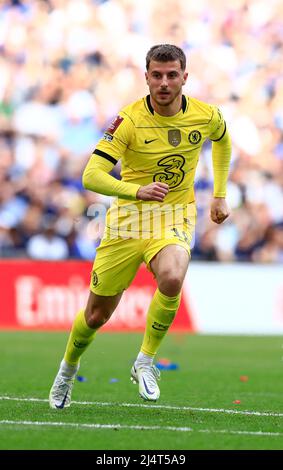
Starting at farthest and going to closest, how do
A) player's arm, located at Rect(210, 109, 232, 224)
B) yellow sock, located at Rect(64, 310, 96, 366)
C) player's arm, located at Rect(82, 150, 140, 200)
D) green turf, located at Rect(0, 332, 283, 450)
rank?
player's arm, located at Rect(210, 109, 232, 224)
yellow sock, located at Rect(64, 310, 96, 366)
player's arm, located at Rect(82, 150, 140, 200)
green turf, located at Rect(0, 332, 283, 450)

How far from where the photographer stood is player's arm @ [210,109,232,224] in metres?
7.41

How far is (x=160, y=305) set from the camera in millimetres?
6855

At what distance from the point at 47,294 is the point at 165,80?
10.2 metres

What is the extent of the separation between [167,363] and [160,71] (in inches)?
217

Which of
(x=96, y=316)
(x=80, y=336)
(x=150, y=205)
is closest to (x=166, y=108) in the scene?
(x=150, y=205)

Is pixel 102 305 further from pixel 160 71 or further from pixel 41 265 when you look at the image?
pixel 41 265

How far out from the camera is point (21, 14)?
18734 mm

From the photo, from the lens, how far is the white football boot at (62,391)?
23.1 ft

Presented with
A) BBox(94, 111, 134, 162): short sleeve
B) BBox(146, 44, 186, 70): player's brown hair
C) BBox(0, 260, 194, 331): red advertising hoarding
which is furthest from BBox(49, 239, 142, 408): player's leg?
BBox(0, 260, 194, 331): red advertising hoarding

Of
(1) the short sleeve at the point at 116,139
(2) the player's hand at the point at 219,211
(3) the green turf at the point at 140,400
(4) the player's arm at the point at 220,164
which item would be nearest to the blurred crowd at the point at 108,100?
(3) the green turf at the point at 140,400

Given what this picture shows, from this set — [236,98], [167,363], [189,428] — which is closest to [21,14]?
[236,98]

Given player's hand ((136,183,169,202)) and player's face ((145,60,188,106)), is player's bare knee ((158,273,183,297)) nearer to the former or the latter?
player's hand ((136,183,169,202))

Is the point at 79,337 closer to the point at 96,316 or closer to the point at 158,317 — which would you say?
the point at 96,316

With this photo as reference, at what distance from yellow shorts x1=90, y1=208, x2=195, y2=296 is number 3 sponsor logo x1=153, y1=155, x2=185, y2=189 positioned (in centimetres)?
35
